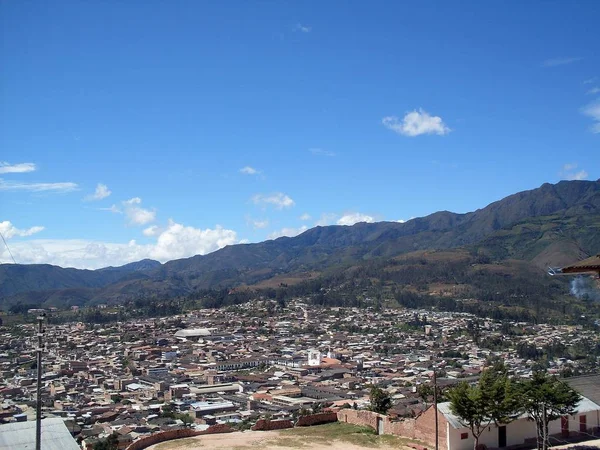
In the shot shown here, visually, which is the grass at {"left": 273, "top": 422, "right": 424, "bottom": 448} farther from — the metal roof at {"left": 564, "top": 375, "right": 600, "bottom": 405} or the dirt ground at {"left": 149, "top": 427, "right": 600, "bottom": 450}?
the metal roof at {"left": 564, "top": 375, "right": 600, "bottom": 405}

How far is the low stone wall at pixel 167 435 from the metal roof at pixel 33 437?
5.04 feet

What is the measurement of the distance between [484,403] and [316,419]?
631 centimetres

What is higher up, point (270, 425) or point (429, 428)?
point (429, 428)

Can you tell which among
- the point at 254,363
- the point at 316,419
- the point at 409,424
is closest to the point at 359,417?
the point at 316,419

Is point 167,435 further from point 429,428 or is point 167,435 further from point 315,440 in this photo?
point 429,428

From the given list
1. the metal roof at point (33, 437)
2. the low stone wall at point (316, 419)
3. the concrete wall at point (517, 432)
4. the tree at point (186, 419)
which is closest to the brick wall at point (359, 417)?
the low stone wall at point (316, 419)

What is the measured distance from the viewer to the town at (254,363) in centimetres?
4028

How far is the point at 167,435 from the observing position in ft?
57.9

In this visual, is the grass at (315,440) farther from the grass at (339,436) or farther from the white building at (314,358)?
the white building at (314,358)

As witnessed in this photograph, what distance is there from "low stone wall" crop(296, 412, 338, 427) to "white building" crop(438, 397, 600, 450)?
412cm

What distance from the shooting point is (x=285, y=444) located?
16.8m

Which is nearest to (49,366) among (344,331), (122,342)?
(122,342)

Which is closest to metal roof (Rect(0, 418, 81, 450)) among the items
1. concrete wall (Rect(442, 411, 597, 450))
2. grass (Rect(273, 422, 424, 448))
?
grass (Rect(273, 422, 424, 448))

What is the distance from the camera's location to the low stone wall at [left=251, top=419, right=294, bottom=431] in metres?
18.8
